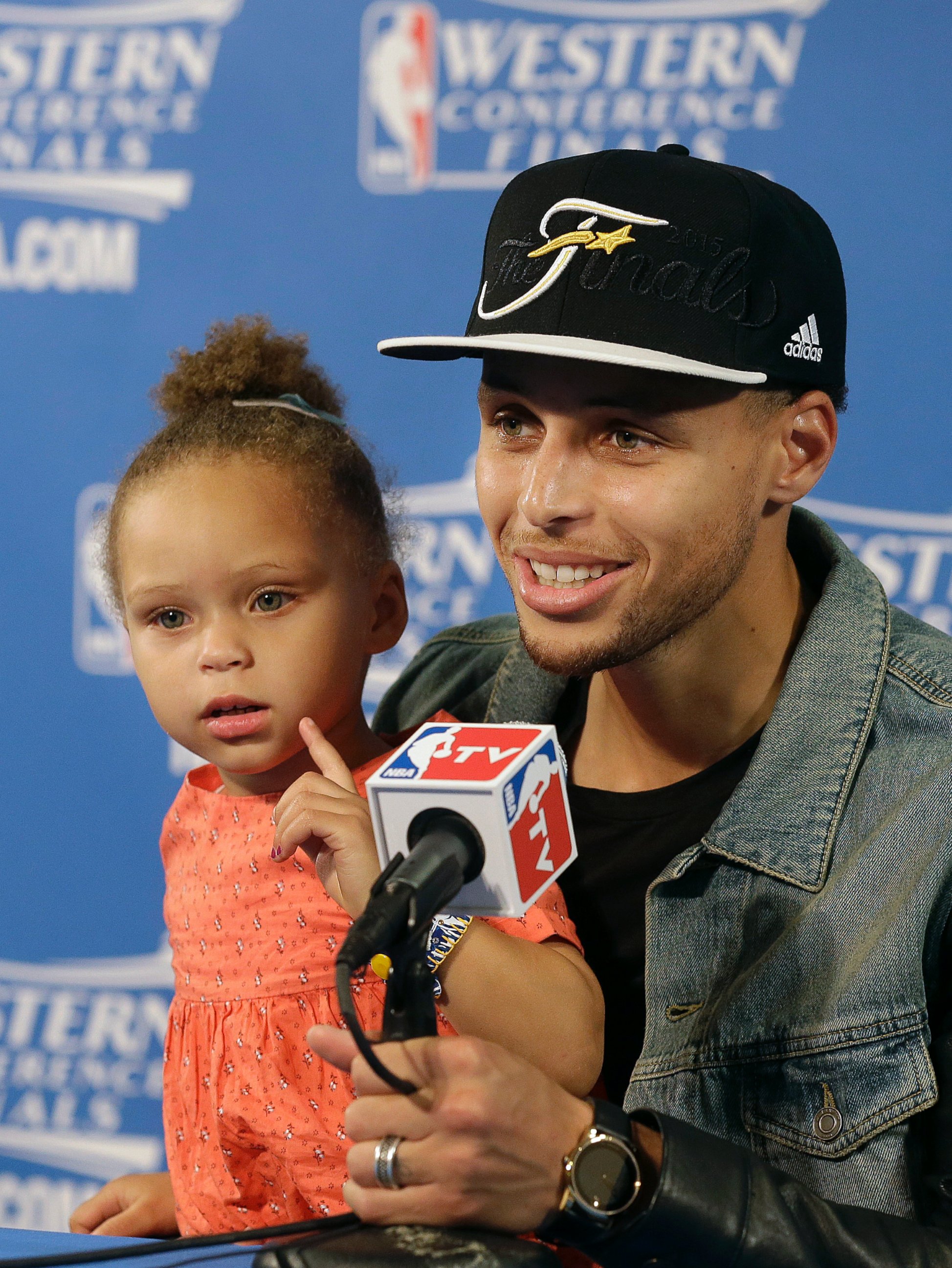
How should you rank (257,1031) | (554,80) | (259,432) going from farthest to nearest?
1. (554,80)
2. (259,432)
3. (257,1031)

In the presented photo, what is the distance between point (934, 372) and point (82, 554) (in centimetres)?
153

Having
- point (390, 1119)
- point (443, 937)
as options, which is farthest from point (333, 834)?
point (390, 1119)

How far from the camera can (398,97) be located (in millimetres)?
2197

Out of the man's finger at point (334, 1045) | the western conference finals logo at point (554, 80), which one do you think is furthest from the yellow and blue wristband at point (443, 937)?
the western conference finals logo at point (554, 80)

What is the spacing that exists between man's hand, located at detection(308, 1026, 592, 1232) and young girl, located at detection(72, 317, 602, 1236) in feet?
0.85

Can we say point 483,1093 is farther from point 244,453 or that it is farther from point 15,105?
point 15,105

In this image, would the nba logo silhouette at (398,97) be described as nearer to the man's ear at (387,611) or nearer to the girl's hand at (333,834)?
the man's ear at (387,611)

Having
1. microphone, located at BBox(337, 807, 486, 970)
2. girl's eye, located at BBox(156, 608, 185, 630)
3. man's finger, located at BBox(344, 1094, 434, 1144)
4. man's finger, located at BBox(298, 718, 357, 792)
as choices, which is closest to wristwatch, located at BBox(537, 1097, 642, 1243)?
man's finger, located at BBox(344, 1094, 434, 1144)

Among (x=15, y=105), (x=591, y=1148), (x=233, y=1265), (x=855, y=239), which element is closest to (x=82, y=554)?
(x=15, y=105)

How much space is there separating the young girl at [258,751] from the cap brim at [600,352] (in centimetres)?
25

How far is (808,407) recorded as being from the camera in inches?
54.1

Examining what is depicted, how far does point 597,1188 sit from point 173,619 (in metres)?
0.70

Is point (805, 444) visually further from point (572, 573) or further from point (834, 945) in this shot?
point (834, 945)

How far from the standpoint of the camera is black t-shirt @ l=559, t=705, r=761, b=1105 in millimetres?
1422
